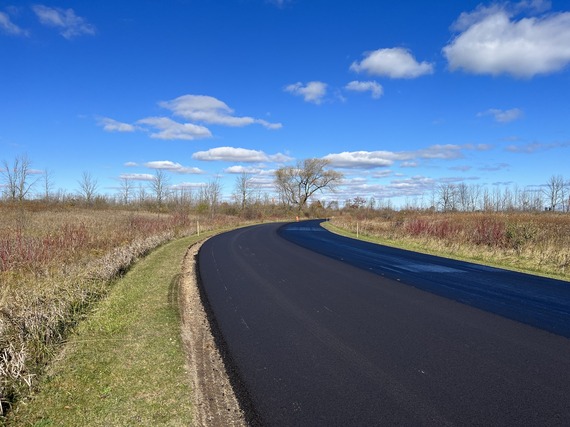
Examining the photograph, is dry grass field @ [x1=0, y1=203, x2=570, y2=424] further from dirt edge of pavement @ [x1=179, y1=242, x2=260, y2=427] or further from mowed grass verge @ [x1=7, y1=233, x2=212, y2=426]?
dirt edge of pavement @ [x1=179, y1=242, x2=260, y2=427]

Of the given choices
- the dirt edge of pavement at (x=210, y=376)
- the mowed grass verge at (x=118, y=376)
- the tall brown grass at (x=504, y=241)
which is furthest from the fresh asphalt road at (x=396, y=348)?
the tall brown grass at (x=504, y=241)

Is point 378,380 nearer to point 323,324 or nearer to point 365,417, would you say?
point 365,417

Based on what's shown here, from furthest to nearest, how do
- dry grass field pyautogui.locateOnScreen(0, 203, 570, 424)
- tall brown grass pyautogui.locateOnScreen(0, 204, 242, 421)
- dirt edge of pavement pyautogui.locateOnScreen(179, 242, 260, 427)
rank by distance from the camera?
dry grass field pyautogui.locateOnScreen(0, 203, 570, 424), tall brown grass pyautogui.locateOnScreen(0, 204, 242, 421), dirt edge of pavement pyautogui.locateOnScreen(179, 242, 260, 427)

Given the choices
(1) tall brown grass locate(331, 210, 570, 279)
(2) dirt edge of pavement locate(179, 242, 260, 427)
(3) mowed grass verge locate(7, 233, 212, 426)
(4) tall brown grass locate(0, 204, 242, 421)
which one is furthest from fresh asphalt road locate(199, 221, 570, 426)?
(1) tall brown grass locate(331, 210, 570, 279)

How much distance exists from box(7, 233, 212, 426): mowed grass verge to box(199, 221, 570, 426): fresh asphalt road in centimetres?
84

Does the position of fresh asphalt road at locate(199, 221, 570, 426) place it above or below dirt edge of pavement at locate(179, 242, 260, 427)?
above

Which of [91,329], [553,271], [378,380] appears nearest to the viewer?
[378,380]

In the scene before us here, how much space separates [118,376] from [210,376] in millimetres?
1153

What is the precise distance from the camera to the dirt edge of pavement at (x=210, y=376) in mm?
3937

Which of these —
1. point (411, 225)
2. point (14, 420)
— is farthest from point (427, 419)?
point (411, 225)

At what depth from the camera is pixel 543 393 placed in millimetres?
4297

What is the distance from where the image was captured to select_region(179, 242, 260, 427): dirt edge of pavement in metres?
3.94

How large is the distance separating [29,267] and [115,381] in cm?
980

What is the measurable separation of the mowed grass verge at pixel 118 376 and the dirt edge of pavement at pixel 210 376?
0.13 m
